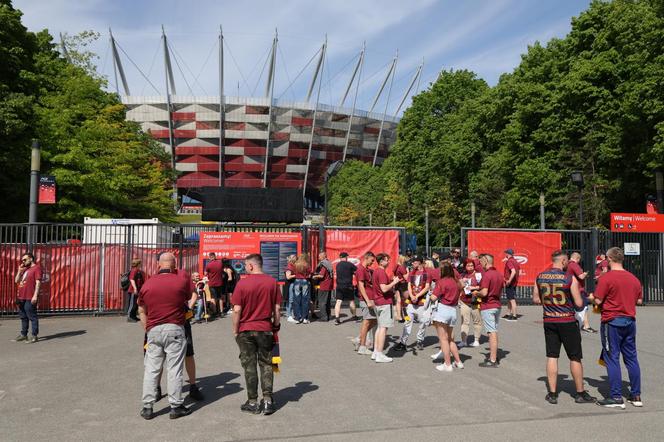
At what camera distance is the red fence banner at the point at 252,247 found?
15.1 m

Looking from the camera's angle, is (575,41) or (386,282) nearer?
(386,282)

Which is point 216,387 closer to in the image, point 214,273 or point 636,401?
point 636,401

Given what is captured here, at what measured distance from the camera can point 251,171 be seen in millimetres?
89812

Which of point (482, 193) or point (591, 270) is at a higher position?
point (482, 193)

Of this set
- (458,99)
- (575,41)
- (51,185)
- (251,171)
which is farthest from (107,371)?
(251,171)

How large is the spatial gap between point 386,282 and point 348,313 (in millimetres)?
6828

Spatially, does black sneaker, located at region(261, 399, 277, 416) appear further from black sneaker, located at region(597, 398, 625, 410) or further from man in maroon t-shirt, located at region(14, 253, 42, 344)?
man in maroon t-shirt, located at region(14, 253, 42, 344)

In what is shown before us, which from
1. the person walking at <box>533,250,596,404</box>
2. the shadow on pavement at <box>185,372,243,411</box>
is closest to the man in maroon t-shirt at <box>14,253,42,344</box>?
the shadow on pavement at <box>185,372,243,411</box>

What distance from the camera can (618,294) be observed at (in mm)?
6324

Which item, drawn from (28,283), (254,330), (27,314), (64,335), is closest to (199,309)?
(64,335)

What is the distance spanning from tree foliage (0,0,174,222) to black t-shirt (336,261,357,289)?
16.9m

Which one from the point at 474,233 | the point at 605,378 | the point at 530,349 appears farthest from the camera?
the point at 474,233

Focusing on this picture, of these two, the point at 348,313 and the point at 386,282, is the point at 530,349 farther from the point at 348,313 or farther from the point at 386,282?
the point at 348,313

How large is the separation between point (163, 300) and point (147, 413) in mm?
1213
